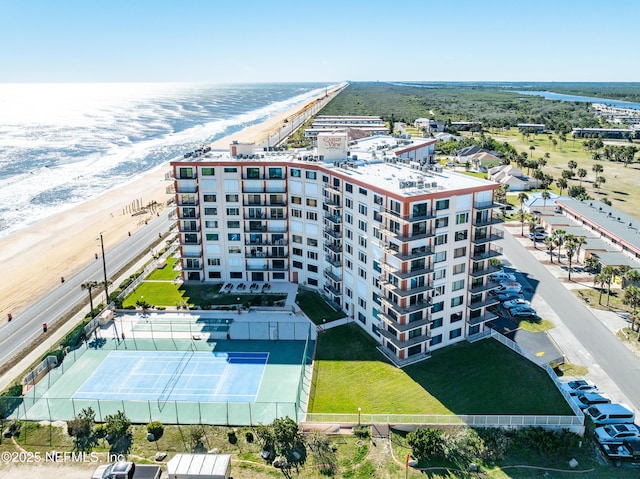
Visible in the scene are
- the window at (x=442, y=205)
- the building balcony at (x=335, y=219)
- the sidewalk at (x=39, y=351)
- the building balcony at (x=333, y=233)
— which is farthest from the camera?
the building balcony at (x=333, y=233)

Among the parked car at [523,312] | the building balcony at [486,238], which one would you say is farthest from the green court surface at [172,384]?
the parked car at [523,312]

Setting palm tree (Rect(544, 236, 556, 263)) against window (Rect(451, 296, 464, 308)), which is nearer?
window (Rect(451, 296, 464, 308))

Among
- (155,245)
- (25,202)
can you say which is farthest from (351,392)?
(25,202)

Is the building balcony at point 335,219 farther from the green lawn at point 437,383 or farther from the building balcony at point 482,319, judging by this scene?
the building balcony at point 482,319

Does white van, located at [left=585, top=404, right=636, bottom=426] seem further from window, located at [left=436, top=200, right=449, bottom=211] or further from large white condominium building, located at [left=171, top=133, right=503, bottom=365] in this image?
window, located at [left=436, top=200, right=449, bottom=211]

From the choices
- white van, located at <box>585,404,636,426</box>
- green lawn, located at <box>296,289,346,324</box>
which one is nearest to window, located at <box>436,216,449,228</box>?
green lawn, located at <box>296,289,346,324</box>
